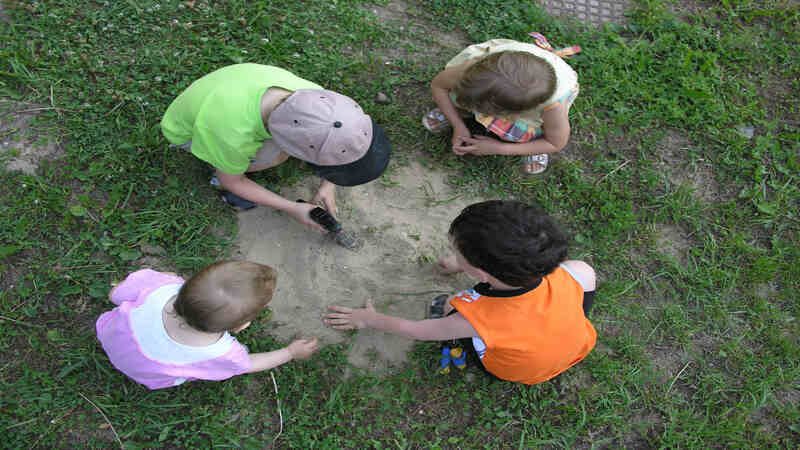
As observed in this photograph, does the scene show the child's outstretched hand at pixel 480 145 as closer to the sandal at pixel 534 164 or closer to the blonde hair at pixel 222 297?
the sandal at pixel 534 164

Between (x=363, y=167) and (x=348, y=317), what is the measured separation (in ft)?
2.80

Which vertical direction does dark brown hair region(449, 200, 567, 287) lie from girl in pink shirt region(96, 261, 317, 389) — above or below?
above

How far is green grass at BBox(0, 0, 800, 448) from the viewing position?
2623 millimetres

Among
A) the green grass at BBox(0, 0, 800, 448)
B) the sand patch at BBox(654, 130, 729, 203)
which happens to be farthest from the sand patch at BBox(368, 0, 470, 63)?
the sand patch at BBox(654, 130, 729, 203)

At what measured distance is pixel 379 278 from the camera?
290 cm

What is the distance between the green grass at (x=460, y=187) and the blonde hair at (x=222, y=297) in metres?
0.72

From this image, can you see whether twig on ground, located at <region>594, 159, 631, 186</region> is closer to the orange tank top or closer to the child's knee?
the child's knee

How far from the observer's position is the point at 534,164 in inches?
129

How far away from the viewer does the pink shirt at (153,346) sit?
2.13 metres

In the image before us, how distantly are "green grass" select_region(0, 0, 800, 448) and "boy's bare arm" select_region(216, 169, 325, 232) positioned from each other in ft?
1.07

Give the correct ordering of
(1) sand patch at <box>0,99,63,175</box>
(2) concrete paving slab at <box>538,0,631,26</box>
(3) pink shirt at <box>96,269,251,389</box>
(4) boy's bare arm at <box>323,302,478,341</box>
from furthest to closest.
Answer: (2) concrete paving slab at <box>538,0,631,26</box>, (1) sand patch at <box>0,99,63,175</box>, (4) boy's bare arm at <box>323,302,478,341</box>, (3) pink shirt at <box>96,269,251,389</box>

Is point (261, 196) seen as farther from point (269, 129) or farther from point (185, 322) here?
point (185, 322)

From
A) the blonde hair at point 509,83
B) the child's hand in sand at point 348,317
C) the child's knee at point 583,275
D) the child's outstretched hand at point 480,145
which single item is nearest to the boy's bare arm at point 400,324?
the child's hand in sand at point 348,317

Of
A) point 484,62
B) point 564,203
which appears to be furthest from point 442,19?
point 564,203
